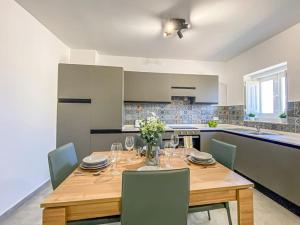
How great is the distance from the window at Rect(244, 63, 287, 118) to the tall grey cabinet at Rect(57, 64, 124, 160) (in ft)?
8.07

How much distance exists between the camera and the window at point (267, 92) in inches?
106

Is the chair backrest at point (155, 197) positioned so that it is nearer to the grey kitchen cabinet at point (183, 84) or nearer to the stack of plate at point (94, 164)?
the stack of plate at point (94, 164)

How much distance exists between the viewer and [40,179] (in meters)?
2.44

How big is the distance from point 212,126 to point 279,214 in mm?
1916

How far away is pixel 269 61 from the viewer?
8.89ft

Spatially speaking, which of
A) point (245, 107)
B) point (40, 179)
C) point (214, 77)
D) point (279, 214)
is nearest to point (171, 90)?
point (214, 77)

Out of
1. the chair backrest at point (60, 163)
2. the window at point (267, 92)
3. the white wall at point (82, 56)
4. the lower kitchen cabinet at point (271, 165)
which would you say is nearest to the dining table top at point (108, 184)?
the chair backrest at point (60, 163)

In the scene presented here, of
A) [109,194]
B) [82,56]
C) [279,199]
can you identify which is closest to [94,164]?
[109,194]

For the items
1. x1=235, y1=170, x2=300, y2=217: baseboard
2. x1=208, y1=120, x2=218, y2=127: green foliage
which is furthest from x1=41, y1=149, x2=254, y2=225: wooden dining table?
x1=208, y1=120, x2=218, y2=127: green foliage

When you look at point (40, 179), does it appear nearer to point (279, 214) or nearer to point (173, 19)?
point (173, 19)

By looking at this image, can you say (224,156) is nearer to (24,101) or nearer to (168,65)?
(24,101)

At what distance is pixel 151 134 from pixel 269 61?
2.49 metres

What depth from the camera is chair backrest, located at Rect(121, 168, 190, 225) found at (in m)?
0.87

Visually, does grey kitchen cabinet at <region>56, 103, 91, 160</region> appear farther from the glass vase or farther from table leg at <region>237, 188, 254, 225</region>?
table leg at <region>237, 188, 254, 225</region>
